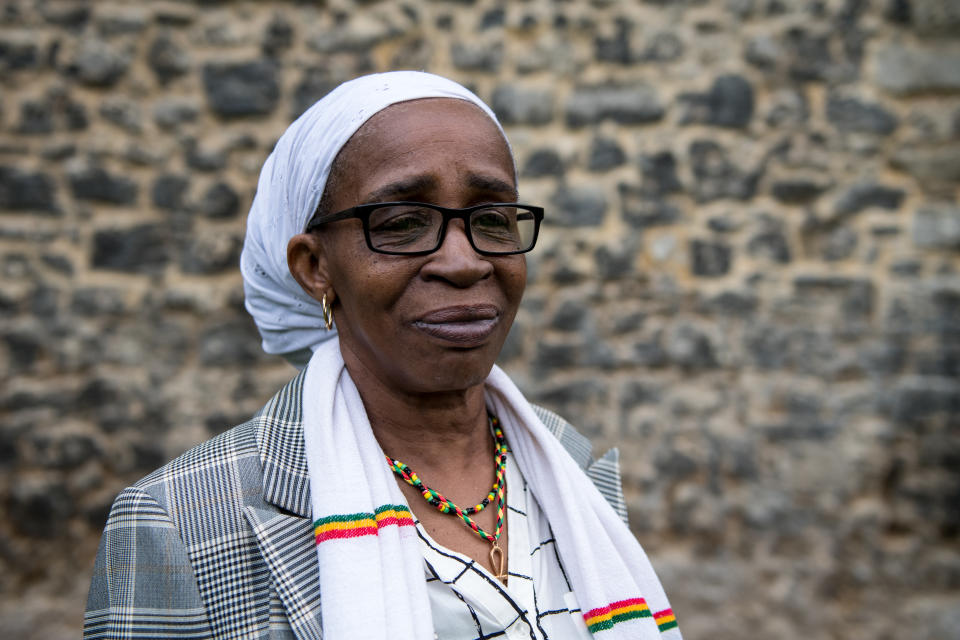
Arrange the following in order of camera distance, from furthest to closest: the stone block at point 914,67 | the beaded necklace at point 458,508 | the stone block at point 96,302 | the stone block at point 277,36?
1. the stone block at point 914,67
2. the stone block at point 277,36
3. the stone block at point 96,302
4. the beaded necklace at point 458,508

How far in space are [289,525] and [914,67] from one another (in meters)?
3.81

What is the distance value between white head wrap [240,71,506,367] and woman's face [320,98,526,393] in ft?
0.12

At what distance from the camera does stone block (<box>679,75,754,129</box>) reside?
3734 mm

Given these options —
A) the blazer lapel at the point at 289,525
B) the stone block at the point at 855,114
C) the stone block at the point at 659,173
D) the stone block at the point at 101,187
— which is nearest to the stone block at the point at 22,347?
the stone block at the point at 101,187

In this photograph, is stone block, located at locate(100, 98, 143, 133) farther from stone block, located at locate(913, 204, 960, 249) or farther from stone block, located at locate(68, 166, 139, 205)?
stone block, located at locate(913, 204, 960, 249)

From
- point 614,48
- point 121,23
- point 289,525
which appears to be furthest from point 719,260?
point 121,23

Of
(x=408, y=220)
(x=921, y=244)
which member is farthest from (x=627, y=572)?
(x=921, y=244)

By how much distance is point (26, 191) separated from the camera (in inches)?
135

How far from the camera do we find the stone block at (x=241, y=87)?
3561 millimetres

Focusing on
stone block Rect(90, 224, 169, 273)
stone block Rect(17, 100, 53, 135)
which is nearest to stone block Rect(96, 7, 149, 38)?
stone block Rect(17, 100, 53, 135)

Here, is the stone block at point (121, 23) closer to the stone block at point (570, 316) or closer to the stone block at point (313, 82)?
the stone block at point (313, 82)

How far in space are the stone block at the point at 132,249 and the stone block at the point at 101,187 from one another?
0.49ft

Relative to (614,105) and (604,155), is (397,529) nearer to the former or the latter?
(604,155)

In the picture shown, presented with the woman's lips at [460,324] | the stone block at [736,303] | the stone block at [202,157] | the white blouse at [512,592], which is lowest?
the white blouse at [512,592]
